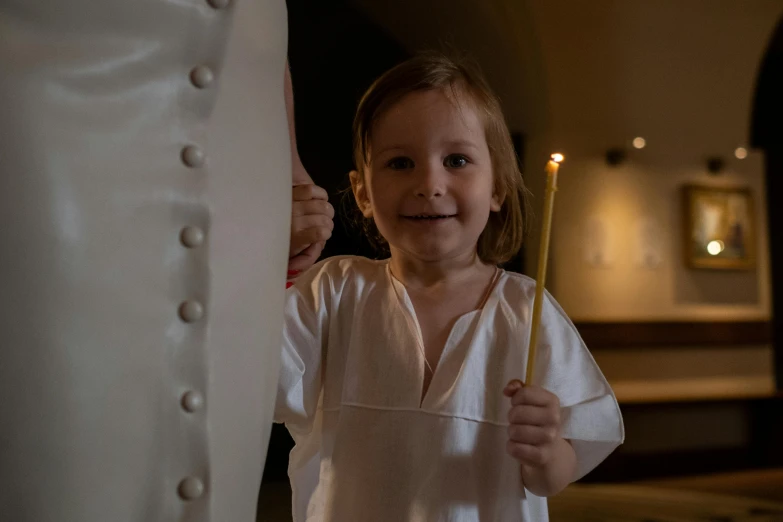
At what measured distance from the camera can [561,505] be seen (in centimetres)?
413

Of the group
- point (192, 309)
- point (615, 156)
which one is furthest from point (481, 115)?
point (615, 156)

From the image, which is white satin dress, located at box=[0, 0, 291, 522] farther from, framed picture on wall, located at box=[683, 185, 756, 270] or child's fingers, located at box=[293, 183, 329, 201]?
framed picture on wall, located at box=[683, 185, 756, 270]

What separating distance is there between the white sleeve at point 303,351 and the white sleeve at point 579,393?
310 mm

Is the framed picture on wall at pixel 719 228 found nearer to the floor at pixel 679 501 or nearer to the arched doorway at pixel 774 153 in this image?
the arched doorway at pixel 774 153

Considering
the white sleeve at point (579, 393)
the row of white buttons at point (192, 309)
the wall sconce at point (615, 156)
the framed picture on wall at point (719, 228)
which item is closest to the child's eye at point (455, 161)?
the white sleeve at point (579, 393)

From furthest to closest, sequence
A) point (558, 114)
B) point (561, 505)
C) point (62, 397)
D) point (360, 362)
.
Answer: point (558, 114) < point (561, 505) < point (360, 362) < point (62, 397)

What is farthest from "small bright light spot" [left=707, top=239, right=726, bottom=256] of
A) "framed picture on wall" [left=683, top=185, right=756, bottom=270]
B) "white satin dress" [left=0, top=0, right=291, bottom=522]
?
"white satin dress" [left=0, top=0, right=291, bottom=522]

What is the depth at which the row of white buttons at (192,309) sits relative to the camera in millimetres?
655

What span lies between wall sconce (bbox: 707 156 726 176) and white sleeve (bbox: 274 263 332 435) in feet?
17.5

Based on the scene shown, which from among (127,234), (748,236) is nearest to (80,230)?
(127,234)

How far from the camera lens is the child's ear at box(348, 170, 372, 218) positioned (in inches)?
49.2

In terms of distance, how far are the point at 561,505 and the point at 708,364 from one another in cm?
226

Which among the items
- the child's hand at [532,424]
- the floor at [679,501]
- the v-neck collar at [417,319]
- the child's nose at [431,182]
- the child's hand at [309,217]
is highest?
the child's nose at [431,182]

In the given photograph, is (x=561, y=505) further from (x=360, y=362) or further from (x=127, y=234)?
(x=127, y=234)
